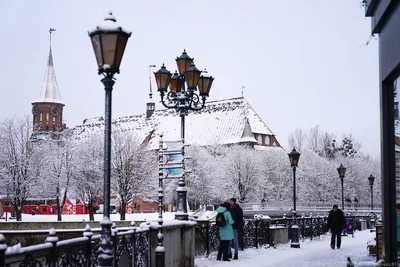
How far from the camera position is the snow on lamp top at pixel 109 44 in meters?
8.23

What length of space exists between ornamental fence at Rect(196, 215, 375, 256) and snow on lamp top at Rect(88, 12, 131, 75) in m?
10.4

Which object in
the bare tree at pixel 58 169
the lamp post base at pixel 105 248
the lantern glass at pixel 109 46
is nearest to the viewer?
the lamp post base at pixel 105 248

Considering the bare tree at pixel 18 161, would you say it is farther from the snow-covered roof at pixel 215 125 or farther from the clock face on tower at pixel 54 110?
the clock face on tower at pixel 54 110

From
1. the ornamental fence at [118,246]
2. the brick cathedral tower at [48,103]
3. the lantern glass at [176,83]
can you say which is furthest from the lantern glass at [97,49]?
the brick cathedral tower at [48,103]

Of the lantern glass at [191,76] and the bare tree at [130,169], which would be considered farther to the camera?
the bare tree at [130,169]

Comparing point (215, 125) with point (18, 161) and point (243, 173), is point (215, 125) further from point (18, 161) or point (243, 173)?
point (18, 161)

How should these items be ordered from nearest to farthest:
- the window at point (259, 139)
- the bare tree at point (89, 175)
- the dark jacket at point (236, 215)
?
1. the dark jacket at point (236, 215)
2. the bare tree at point (89, 175)
3. the window at point (259, 139)

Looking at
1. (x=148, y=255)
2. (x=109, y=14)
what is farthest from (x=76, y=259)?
(x=148, y=255)

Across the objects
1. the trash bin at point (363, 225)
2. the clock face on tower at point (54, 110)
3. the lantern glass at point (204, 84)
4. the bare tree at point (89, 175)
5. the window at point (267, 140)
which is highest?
the clock face on tower at point (54, 110)

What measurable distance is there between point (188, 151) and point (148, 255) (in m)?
65.3

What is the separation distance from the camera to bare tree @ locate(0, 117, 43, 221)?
5000 cm

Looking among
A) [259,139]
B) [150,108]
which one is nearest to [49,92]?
[150,108]

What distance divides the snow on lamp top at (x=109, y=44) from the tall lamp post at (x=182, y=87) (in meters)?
7.40

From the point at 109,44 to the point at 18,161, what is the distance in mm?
45703
